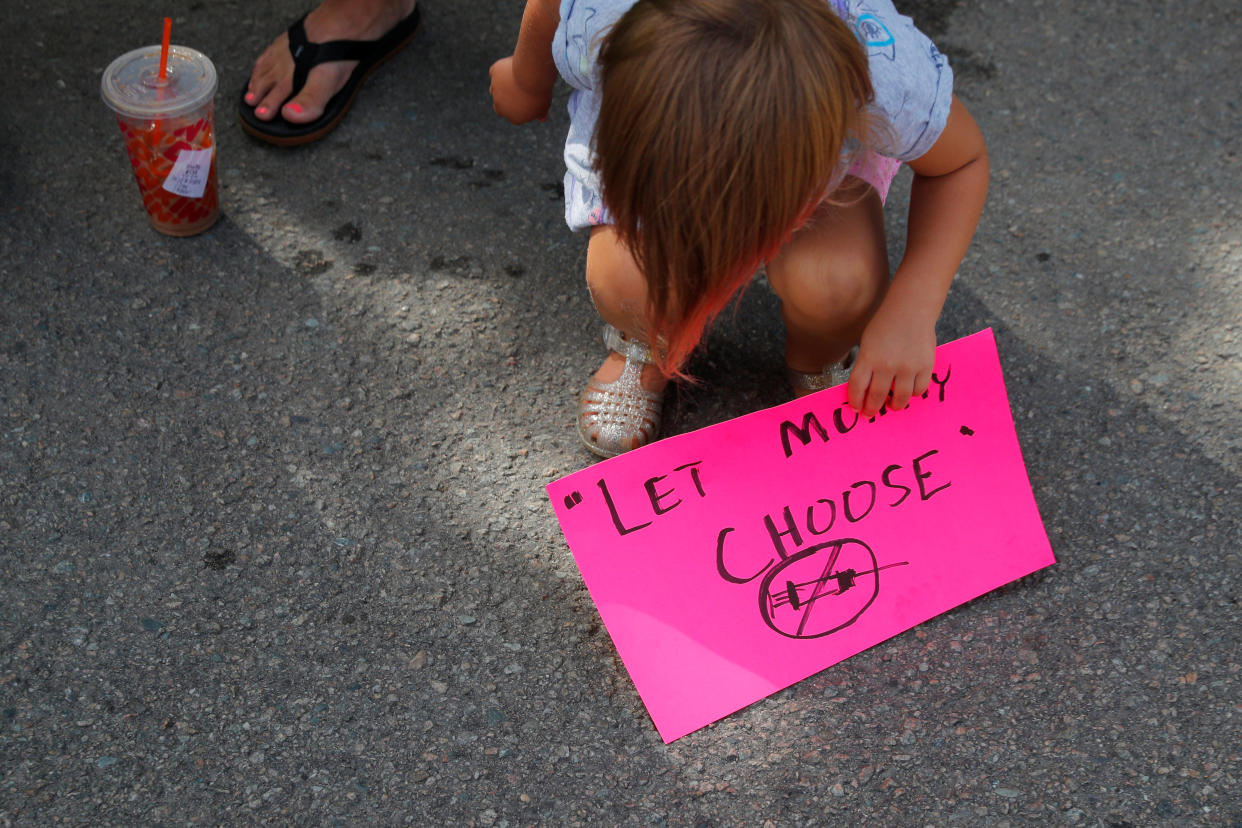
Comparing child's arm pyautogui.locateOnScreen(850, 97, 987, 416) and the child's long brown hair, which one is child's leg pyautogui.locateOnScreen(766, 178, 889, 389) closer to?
child's arm pyautogui.locateOnScreen(850, 97, 987, 416)

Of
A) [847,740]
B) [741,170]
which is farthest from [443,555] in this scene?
[741,170]

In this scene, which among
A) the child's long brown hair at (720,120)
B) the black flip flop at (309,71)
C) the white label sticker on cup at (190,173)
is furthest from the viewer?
the black flip flop at (309,71)

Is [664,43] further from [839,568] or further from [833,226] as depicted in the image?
[839,568]

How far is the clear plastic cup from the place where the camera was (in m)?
1.29

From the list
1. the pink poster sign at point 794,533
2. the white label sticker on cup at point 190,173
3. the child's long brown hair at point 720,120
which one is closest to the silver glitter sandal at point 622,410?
the pink poster sign at point 794,533

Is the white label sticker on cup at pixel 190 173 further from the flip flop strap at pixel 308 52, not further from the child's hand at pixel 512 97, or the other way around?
the child's hand at pixel 512 97

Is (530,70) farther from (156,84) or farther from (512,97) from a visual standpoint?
(156,84)

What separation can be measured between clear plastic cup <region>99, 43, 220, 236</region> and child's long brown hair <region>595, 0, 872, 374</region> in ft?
2.32

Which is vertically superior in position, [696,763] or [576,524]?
[576,524]

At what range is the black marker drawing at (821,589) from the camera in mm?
1093

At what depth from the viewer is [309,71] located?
5.25 ft

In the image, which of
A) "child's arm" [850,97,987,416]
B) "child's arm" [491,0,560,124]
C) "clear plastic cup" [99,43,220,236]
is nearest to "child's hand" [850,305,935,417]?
"child's arm" [850,97,987,416]

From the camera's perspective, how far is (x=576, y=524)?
1.07 m

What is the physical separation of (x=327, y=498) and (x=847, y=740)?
641mm
